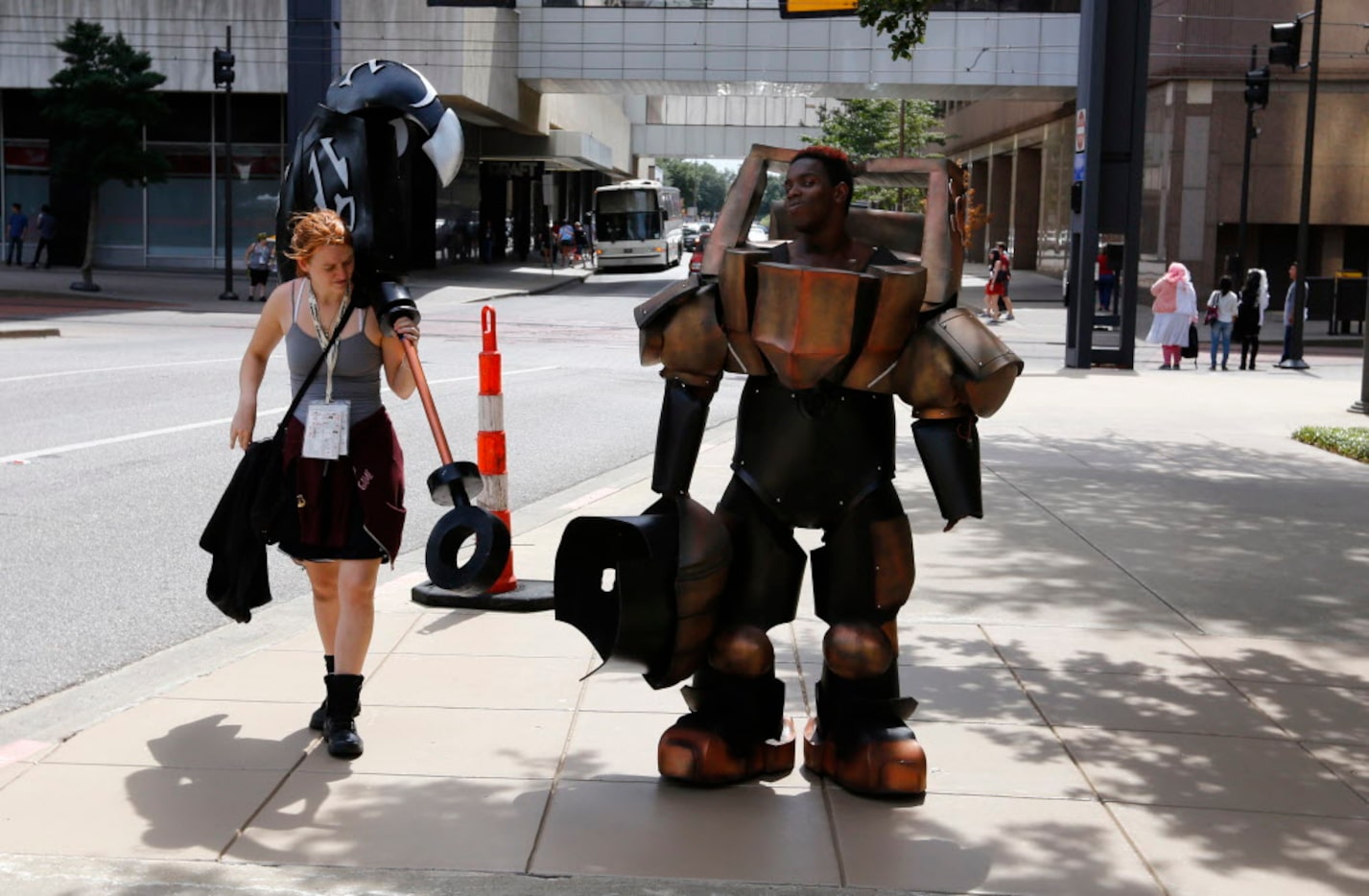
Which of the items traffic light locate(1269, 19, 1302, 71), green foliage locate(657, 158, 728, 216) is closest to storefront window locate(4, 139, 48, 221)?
traffic light locate(1269, 19, 1302, 71)

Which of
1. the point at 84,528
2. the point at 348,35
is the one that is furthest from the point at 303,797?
the point at 348,35

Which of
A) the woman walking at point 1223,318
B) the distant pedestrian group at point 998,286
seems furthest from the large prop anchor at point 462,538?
the distant pedestrian group at point 998,286

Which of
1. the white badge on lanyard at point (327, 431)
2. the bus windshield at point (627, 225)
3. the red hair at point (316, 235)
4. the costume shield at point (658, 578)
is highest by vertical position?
the bus windshield at point (627, 225)

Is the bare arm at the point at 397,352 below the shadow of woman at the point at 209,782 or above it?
above

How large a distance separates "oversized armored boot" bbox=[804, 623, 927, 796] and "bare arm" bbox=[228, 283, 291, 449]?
2.03 metres

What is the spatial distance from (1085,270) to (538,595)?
16.9 m

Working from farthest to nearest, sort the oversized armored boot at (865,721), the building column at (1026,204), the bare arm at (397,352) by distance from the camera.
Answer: the building column at (1026,204)
the bare arm at (397,352)
the oversized armored boot at (865,721)

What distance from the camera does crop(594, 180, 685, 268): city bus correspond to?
54.8m

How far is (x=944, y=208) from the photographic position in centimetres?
460

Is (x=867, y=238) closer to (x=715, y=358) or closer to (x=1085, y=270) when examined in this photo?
(x=715, y=358)

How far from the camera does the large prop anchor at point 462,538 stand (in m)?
4.54

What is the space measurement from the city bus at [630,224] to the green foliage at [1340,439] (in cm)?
4089

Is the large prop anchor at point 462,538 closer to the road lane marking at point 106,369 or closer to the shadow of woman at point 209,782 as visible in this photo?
the shadow of woman at point 209,782

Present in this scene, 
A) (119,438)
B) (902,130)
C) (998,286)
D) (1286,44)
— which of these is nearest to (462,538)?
(119,438)
